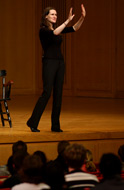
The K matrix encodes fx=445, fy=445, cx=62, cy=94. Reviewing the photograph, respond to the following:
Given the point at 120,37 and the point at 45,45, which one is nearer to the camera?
the point at 45,45

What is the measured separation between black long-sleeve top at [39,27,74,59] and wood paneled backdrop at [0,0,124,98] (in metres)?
5.16

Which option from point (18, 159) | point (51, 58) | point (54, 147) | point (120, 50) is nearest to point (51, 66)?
point (51, 58)

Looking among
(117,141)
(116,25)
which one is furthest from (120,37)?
(117,141)

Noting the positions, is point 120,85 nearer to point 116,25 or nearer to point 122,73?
point 122,73

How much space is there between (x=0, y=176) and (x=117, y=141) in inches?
73.2

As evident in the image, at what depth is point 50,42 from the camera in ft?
15.6

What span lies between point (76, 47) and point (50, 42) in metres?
5.81

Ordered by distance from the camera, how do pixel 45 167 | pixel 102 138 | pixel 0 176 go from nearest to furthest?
pixel 45 167 → pixel 0 176 → pixel 102 138

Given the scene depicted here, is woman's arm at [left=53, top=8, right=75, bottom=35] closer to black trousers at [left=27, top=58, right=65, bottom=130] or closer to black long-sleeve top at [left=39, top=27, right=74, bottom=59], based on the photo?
black long-sleeve top at [left=39, top=27, right=74, bottom=59]

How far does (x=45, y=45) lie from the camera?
4805 mm

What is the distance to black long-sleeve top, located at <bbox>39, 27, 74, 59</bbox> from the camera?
184 inches

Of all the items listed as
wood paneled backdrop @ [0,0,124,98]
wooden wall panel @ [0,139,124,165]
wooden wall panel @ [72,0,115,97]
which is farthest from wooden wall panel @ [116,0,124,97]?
wooden wall panel @ [0,139,124,165]

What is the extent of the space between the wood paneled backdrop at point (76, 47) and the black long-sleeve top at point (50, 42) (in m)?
5.16

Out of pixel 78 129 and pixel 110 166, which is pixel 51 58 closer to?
pixel 78 129
